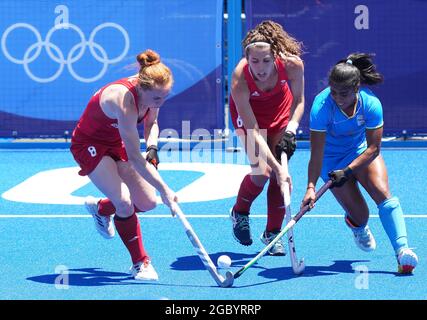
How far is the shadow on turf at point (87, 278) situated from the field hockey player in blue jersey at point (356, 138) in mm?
1171

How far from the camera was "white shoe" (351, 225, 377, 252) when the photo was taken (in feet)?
19.3

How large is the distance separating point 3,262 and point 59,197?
2.29m

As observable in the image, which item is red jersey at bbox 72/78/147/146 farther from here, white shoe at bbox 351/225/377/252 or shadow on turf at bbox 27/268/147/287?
white shoe at bbox 351/225/377/252

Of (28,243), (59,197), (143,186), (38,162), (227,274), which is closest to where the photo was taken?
(227,274)

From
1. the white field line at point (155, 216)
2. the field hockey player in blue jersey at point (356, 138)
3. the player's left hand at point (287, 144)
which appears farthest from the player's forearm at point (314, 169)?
the white field line at point (155, 216)

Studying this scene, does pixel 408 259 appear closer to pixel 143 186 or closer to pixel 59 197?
pixel 143 186

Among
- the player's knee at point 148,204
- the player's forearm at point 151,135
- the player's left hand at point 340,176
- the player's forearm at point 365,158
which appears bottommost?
the player's knee at point 148,204

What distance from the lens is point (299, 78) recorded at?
5973mm

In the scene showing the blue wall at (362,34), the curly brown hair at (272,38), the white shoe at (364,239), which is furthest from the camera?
the blue wall at (362,34)

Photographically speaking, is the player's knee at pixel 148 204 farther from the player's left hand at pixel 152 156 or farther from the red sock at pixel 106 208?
the red sock at pixel 106 208

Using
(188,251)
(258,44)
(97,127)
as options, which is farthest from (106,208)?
(258,44)

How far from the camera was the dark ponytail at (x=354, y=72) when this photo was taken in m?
5.29

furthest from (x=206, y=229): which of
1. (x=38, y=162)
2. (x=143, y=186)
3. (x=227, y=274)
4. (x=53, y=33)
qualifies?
(x=53, y=33)

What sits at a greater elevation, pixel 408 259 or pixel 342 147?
pixel 342 147
